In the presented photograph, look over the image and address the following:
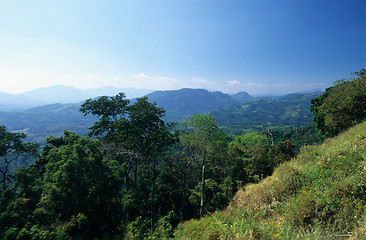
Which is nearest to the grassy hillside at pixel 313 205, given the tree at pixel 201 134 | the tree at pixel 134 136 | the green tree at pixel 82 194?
the green tree at pixel 82 194

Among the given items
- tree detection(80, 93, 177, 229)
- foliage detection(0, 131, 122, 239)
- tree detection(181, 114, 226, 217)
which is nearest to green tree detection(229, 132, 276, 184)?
tree detection(181, 114, 226, 217)

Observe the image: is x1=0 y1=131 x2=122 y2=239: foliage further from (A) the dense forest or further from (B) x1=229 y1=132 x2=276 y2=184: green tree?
(B) x1=229 y1=132 x2=276 y2=184: green tree

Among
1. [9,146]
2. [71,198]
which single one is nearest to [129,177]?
[71,198]

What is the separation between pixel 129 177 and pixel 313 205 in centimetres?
1674

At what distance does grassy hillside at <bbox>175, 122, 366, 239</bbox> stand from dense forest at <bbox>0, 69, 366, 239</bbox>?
6 cm

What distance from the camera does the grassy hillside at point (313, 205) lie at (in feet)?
14.0

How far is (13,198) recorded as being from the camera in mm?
7840

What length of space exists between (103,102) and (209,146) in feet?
42.0

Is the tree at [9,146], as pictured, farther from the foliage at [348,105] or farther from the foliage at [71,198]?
the foliage at [348,105]

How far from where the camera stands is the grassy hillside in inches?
168

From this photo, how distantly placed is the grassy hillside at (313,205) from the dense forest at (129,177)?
0.06 meters

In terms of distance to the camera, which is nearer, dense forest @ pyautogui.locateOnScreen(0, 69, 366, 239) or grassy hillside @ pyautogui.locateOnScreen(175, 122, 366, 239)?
grassy hillside @ pyautogui.locateOnScreen(175, 122, 366, 239)

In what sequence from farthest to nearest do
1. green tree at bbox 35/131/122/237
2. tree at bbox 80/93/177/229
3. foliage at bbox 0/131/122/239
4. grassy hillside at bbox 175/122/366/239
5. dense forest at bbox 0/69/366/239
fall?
1. tree at bbox 80/93/177/229
2. green tree at bbox 35/131/122/237
3. foliage at bbox 0/131/122/239
4. dense forest at bbox 0/69/366/239
5. grassy hillside at bbox 175/122/366/239

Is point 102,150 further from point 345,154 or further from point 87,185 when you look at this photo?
point 345,154
